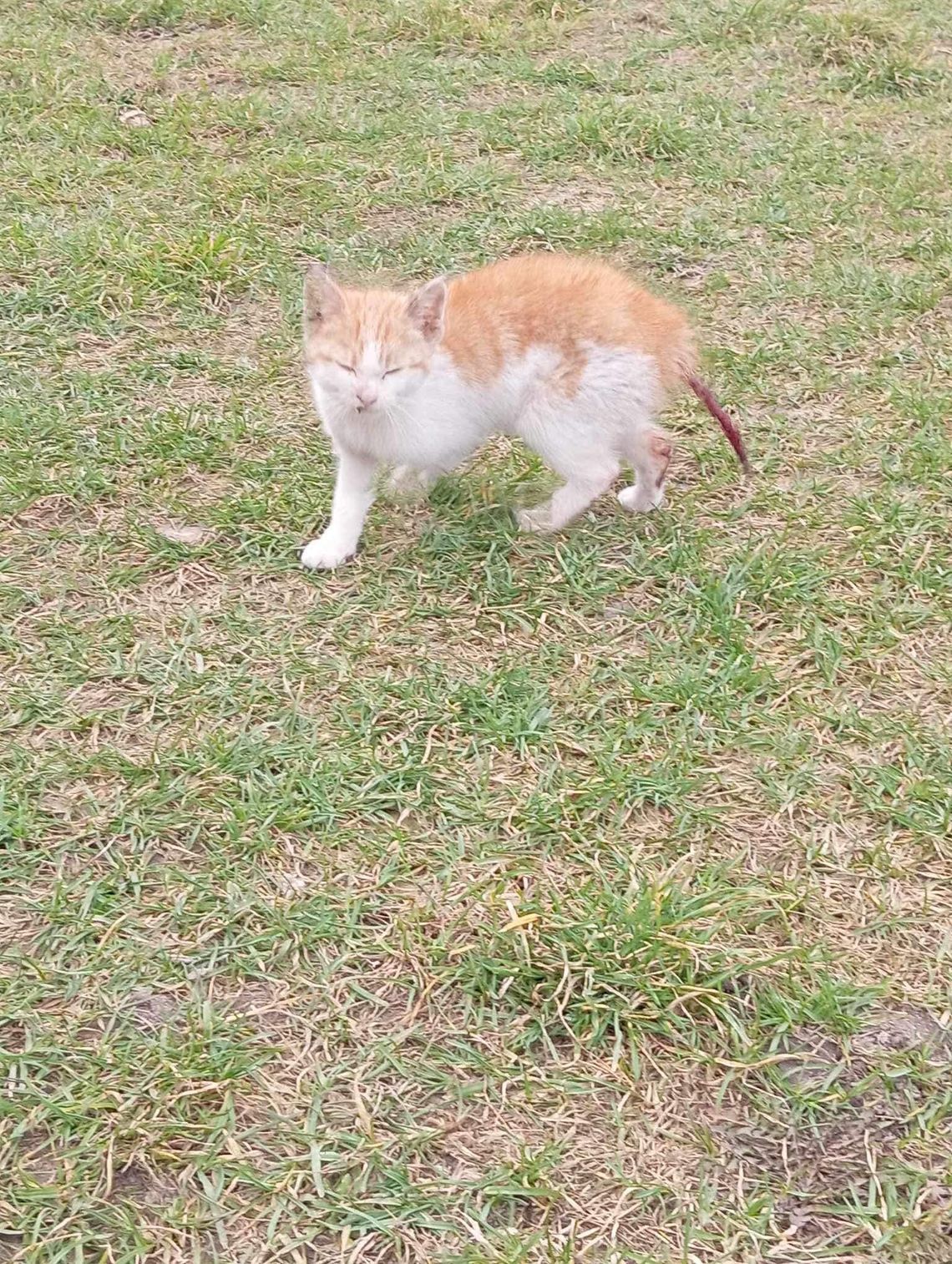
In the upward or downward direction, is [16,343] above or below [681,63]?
below

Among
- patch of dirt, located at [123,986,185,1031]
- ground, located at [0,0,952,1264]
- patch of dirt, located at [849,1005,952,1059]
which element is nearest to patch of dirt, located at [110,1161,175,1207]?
ground, located at [0,0,952,1264]

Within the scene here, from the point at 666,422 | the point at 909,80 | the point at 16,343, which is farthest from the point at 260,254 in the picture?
the point at 909,80

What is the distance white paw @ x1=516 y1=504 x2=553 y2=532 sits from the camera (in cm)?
345

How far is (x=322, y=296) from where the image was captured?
10.6 feet

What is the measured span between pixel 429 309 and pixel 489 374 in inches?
9.5

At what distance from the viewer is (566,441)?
329cm

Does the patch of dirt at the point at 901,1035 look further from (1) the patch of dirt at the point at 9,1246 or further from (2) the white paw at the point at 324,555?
(2) the white paw at the point at 324,555

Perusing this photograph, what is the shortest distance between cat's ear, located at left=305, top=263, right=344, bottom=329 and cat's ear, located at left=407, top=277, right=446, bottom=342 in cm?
20

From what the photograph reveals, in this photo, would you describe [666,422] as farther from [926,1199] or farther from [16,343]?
[926,1199]

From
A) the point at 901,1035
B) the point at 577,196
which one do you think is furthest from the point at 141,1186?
the point at 577,196

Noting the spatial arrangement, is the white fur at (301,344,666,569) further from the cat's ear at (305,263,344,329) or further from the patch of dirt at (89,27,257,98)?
the patch of dirt at (89,27,257,98)

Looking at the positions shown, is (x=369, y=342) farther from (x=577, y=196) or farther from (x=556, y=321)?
(x=577, y=196)

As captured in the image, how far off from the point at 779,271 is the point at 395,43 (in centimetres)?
327

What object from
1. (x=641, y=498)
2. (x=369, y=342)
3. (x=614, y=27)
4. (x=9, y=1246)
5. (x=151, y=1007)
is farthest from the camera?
(x=614, y=27)
